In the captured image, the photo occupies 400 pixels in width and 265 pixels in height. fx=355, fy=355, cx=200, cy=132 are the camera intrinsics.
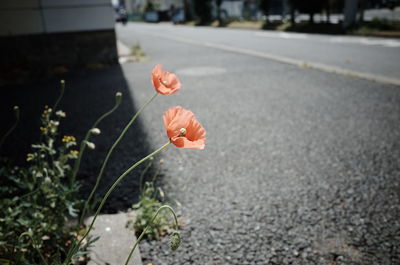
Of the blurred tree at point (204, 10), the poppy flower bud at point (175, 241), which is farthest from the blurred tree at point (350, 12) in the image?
the poppy flower bud at point (175, 241)

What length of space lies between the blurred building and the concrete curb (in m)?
5.70

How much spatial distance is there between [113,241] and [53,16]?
6.32 metres

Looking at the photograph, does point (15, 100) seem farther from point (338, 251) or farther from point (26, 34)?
point (338, 251)

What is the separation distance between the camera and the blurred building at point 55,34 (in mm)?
6457

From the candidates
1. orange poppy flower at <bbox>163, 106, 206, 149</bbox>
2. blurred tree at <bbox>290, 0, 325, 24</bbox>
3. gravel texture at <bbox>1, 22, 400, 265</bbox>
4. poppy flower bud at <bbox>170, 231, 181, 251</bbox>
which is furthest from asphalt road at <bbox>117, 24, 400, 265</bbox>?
blurred tree at <bbox>290, 0, 325, 24</bbox>

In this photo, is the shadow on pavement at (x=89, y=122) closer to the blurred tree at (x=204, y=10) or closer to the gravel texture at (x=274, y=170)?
the gravel texture at (x=274, y=170)

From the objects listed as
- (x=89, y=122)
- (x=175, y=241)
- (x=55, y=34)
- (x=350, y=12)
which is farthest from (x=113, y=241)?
(x=350, y=12)

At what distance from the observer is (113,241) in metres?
1.62

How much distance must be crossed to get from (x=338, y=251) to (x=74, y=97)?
400cm

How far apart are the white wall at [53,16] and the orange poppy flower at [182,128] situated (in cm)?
676

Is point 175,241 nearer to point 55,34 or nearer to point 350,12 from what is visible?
point 55,34

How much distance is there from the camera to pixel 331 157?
2.67 m

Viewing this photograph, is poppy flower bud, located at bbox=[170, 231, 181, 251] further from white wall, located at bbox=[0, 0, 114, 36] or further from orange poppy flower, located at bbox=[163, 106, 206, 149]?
white wall, located at bbox=[0, 0, 114, 36]

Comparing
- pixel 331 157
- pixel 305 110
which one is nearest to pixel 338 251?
pixel 331 157
